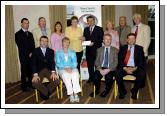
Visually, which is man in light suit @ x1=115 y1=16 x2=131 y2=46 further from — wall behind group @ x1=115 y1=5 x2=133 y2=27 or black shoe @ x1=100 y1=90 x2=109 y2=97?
wall behind group @ x1=115 y1=5 x2=133 y2=27

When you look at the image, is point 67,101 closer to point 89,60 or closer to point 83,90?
point 83,90

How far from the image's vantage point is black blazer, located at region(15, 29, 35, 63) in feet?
18.4

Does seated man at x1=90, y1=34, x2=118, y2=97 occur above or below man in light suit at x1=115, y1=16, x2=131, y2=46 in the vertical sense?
below

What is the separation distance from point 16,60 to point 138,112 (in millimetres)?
3393

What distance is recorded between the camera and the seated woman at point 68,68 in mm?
5113

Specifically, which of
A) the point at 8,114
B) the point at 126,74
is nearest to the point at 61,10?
the point at 126,74

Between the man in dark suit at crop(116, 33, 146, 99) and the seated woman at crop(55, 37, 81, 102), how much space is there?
73cm

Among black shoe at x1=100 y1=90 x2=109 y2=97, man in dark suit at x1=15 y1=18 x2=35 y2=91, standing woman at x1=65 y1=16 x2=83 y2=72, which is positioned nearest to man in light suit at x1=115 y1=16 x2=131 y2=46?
standing woman at x1=65 y1=16 x2=83 y2=72

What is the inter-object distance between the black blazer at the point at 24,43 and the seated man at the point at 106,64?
1.32 metres

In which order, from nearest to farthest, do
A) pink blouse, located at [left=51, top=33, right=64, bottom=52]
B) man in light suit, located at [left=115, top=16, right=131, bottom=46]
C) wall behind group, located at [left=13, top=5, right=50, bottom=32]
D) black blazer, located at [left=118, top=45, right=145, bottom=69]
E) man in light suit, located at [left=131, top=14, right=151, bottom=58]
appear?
1. black blazer, located at [left=118, top=45, right=145, bottom=69]
2. man in light suit, located at [left=131, top=14, right=151, bottom=58]
3. pink blouse, located at [left=51, top=33, right=64, bottom=52]
4. man in light suit, located at [left=115, top=16, right=131, bottom=46]
5. wall behind group, located at [left=13, top=5, right=50, bottom=32]

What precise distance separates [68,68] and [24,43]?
3.37 feet

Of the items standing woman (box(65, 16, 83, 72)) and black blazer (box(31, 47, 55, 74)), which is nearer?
black blazer (box(31, 47, 55, 74))

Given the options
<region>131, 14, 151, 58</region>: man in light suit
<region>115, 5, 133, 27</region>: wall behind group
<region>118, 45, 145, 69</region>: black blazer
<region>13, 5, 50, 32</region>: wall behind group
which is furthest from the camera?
<region>115, 5, 133, 27</region>: wall behind group

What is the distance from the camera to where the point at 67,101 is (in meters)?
5.09
